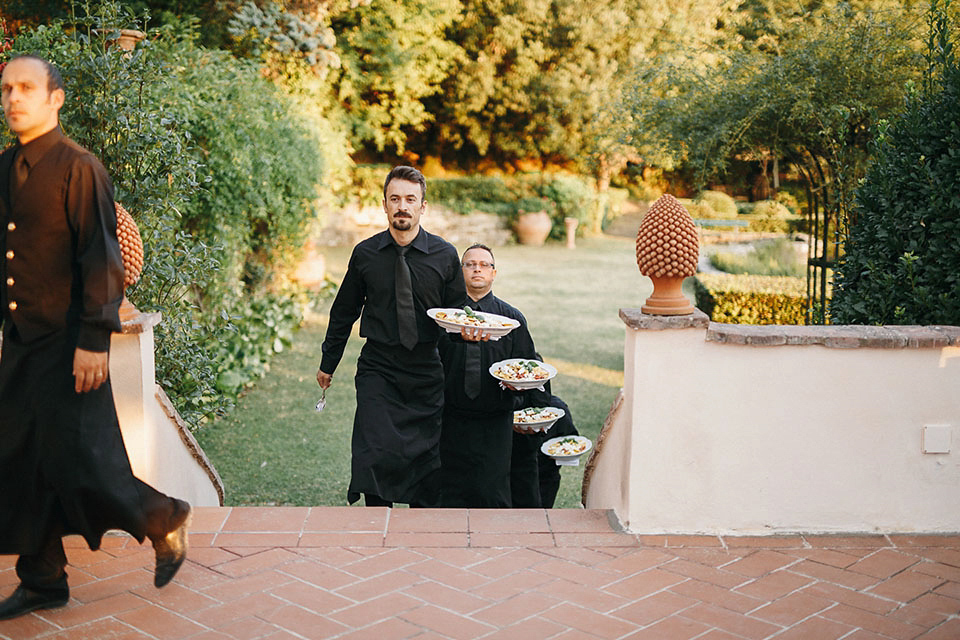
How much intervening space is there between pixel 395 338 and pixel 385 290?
25 cm

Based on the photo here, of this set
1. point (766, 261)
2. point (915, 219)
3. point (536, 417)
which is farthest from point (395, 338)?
point (766, 261)

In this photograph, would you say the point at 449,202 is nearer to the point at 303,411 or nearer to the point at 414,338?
the point at 303,411

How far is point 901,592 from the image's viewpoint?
360 centimetres

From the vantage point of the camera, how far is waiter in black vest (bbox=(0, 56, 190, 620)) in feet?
10.5

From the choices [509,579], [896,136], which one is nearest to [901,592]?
[509,579]

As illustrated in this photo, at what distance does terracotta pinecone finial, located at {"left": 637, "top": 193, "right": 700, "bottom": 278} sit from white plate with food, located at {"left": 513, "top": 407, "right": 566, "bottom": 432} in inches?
65.6

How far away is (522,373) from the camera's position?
505 centimetres

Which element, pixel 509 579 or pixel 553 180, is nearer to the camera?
pixel 509 579

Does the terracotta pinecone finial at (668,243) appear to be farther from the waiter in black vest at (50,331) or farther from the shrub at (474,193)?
the shrub at (474,193)

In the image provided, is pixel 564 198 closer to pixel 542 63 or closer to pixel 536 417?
pixel 542 63

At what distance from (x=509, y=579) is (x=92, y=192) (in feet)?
6.91

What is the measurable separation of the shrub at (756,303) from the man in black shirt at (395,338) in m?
6.81

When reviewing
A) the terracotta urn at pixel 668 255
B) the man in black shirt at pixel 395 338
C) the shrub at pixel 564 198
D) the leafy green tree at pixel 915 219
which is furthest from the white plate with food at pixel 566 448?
the shrub at pixel 564 198

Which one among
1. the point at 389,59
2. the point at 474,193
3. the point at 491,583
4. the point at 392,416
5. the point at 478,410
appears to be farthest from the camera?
the point at 474,193
